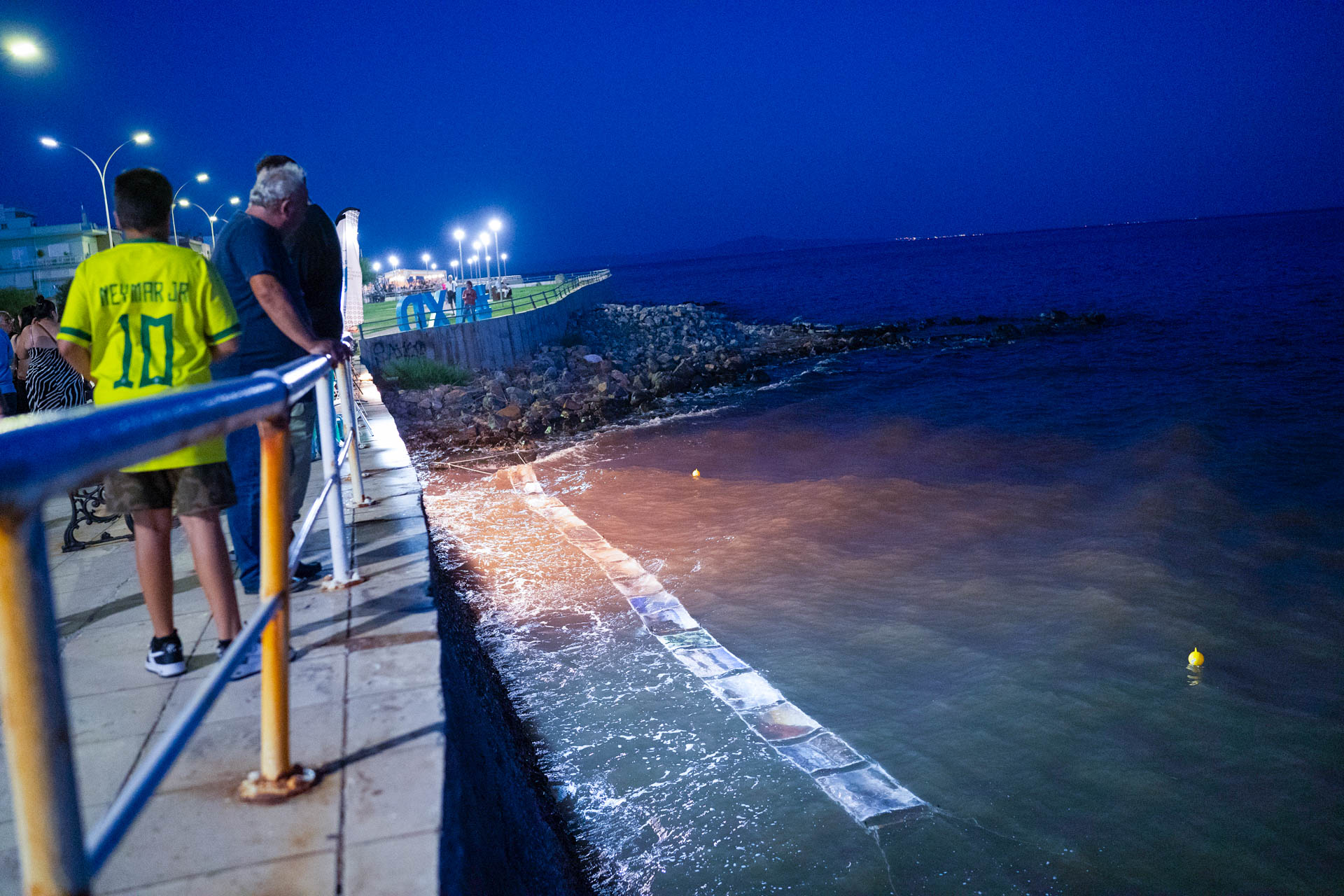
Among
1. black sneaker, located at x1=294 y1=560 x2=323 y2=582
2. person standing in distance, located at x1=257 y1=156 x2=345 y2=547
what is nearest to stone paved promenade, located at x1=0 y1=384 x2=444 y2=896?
black sneaker, located at x1=294 y1=560 x2=323 y2=582

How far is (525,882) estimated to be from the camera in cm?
Answer: 288

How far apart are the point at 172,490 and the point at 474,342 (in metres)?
20.8

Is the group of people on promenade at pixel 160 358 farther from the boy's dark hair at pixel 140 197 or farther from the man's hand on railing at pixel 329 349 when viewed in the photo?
the man's hand on railing at pixel 329 349

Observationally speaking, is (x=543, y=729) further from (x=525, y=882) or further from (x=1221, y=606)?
(x=1221, y=606)

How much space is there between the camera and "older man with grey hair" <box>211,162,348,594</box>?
349 centimetres

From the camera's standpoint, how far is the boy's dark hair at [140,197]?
9.22 feet

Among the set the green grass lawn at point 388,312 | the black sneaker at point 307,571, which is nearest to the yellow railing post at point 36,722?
the black sneaker at point 307,571

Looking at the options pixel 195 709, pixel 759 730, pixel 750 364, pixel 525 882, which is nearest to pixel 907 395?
pixel 750 364

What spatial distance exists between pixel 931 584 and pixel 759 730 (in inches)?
129

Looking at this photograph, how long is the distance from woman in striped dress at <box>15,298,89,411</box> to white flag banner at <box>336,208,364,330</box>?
1.78m

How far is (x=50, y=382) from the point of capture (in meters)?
5.69

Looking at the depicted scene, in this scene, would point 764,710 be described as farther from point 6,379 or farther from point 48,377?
point 6,379

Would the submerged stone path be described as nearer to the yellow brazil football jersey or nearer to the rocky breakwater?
the yellow brazil football jersey

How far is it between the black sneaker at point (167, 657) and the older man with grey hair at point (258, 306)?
2.31 feet
